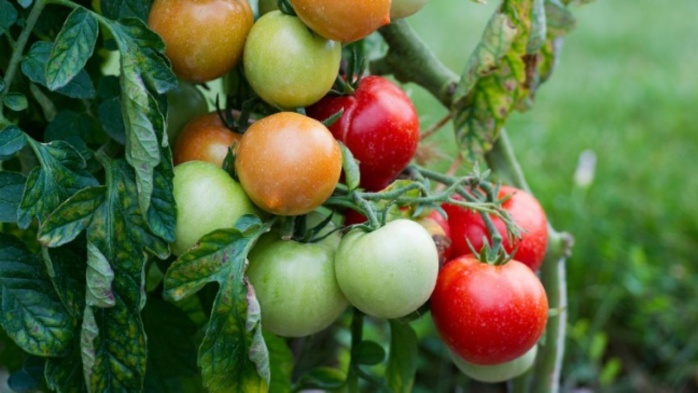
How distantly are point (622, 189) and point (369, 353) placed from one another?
166 cm

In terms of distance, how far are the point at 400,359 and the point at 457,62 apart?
2.52 meters

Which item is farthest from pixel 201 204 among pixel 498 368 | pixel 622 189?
pixel 622 189

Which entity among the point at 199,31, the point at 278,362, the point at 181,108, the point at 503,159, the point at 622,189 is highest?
the point at 199,31

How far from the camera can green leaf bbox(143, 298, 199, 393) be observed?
88 cm

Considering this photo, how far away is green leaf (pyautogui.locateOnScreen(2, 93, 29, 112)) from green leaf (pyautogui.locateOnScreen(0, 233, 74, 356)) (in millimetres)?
106

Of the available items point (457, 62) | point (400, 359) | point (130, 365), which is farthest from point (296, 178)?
point (457, 62)

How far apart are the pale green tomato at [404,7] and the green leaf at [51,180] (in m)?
0.31

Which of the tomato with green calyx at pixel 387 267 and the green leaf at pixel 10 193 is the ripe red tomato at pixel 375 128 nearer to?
the tomato with green calyx at pixel 387 267

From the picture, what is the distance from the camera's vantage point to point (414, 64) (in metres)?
1.09

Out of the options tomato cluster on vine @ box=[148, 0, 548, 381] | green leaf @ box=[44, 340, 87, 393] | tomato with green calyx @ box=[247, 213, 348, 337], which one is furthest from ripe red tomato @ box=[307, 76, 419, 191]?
green leaf @ box=[44, 340, 87, 393]

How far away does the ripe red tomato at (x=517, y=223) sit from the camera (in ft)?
3.07

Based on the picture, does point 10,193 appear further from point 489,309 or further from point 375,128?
point 489,309

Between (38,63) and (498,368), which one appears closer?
(38,63)

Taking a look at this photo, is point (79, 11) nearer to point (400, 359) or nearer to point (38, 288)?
point (38, 288)
